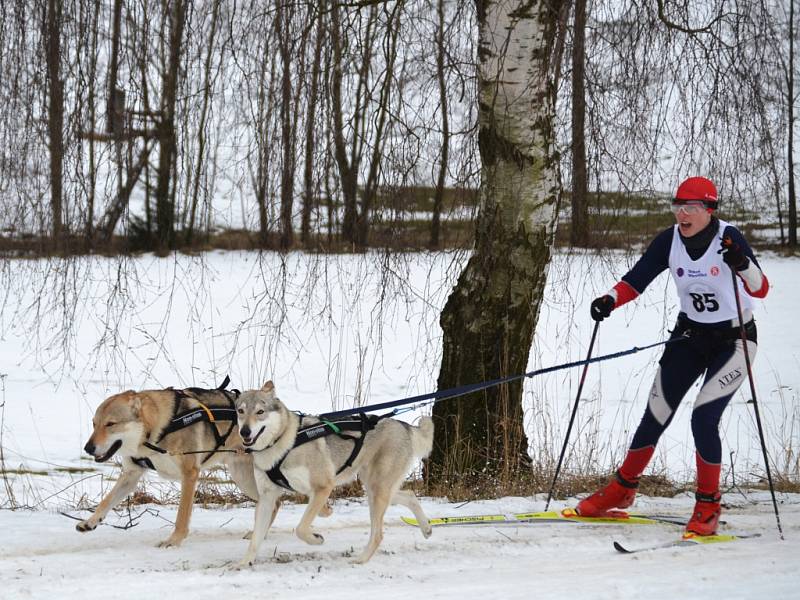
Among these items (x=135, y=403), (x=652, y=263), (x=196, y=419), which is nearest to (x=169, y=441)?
(x=196, y=419)

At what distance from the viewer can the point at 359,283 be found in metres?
6.66

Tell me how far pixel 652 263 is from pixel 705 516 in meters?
1.70

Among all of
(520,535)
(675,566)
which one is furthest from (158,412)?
(675,566)

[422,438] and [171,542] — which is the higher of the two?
[422,438]

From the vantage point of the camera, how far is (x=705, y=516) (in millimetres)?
5449

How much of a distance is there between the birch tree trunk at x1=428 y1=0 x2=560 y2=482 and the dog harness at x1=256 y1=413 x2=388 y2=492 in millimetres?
1721

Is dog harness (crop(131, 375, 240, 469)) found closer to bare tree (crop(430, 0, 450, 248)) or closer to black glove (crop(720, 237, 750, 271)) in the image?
bare tree (crop(430, 0, 450, 248))

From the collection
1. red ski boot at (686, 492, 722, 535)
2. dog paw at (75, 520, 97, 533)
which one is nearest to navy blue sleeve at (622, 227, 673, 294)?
red ski boot at (686, 492, 722, 535)

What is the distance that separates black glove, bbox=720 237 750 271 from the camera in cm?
525

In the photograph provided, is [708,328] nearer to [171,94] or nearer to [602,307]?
[602,307]

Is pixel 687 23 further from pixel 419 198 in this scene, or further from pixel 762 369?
pixel 762 369

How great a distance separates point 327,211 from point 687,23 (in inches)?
123

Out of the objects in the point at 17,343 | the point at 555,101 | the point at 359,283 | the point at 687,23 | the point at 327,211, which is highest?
the point at 687,23

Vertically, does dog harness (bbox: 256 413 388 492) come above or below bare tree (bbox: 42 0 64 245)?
below
